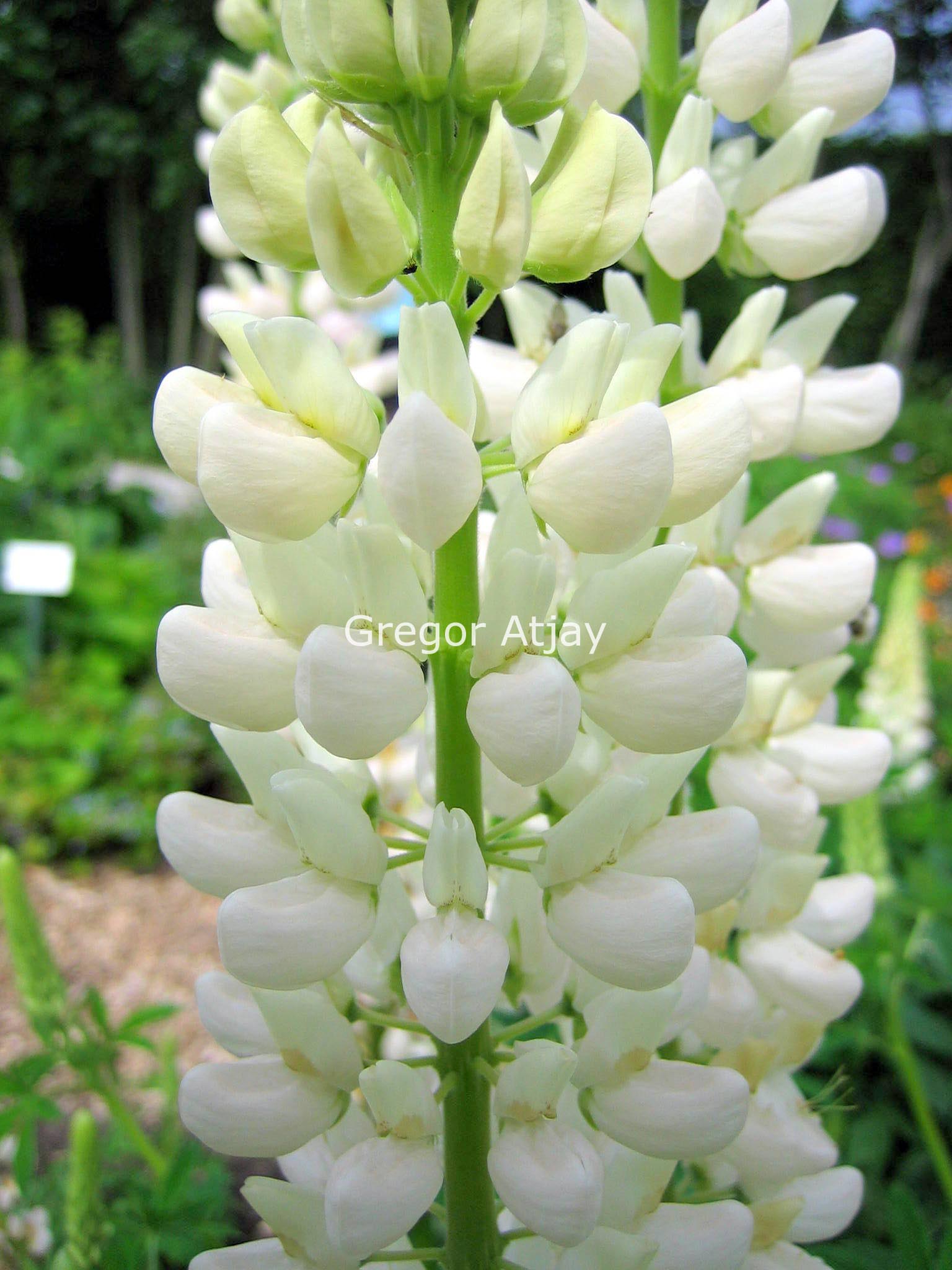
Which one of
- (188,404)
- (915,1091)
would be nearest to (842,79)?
(188,404)

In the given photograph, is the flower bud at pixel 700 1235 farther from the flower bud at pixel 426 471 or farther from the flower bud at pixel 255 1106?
the flower bud at pixel 426 471

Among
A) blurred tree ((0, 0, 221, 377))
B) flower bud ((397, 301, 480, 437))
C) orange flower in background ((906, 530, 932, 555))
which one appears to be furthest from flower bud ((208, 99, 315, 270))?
blurred tree ((0, 0, 221, 377))

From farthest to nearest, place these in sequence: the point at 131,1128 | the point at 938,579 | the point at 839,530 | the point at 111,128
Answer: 1. the point at 111,128
2. the point at 938,579
3. the point at 839,530
4. the point at 131,1128

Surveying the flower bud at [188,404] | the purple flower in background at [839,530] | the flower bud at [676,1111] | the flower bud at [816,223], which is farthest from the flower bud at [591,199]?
the purple flower in background at [839,530]

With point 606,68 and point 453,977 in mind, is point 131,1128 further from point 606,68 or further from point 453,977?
point 606,68

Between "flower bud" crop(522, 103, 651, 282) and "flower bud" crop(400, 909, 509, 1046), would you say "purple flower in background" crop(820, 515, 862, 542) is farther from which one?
"flower bud" crop(400, 909, 509, 1046)

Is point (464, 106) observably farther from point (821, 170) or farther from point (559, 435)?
point (821, 170)
